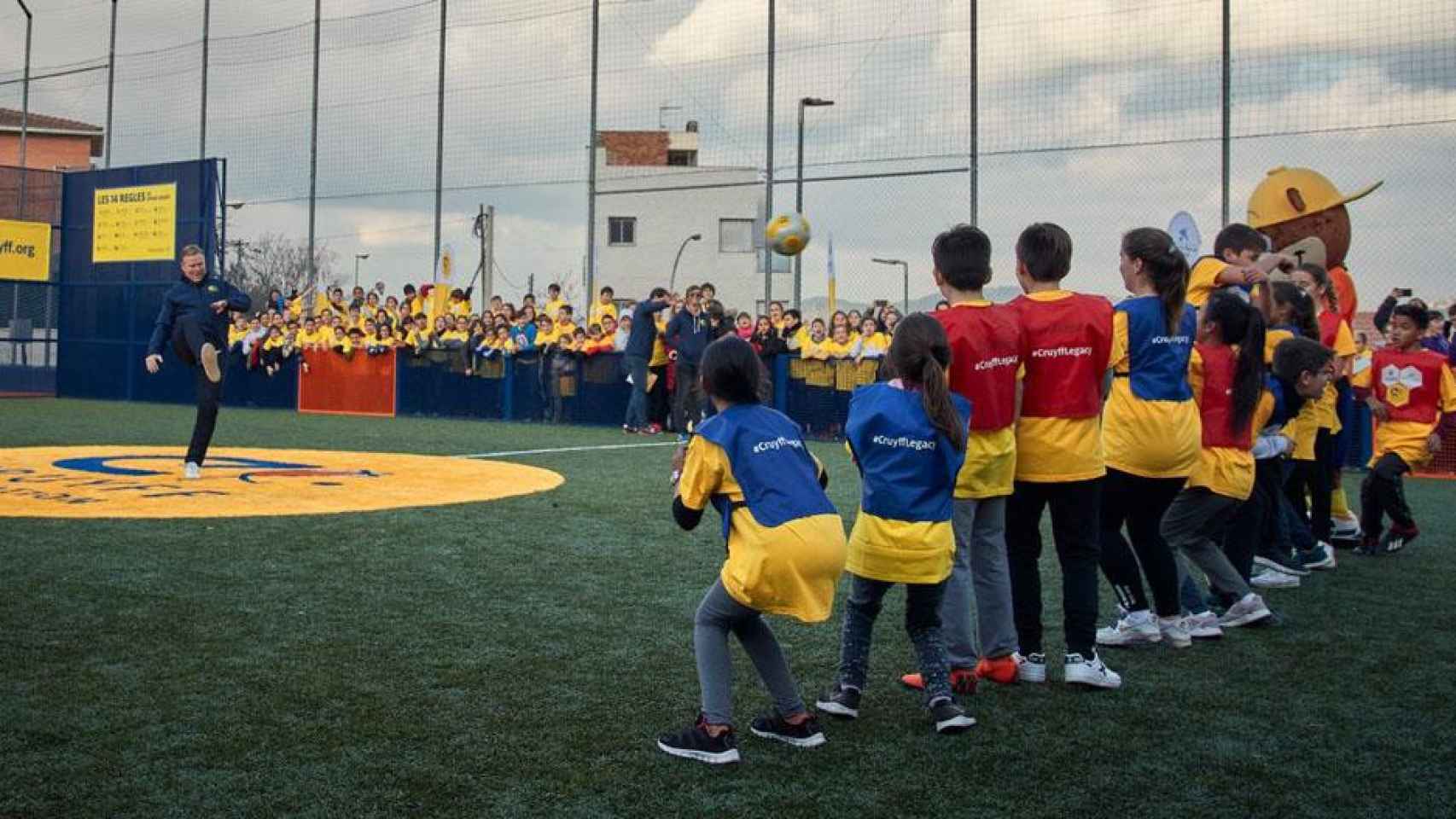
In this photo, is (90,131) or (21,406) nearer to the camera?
(21,406)

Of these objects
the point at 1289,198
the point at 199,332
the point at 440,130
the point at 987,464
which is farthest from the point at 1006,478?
the point at 440,130

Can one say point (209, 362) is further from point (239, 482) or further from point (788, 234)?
point (788, 234)

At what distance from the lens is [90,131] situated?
5269 centimetres

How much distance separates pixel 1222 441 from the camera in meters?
6.19

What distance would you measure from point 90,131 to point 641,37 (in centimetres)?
3844

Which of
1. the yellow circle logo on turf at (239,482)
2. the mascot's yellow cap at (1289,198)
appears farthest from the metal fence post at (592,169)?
the mascot's yellow cap at (1289,198)

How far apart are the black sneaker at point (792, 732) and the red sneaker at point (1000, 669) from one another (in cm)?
107

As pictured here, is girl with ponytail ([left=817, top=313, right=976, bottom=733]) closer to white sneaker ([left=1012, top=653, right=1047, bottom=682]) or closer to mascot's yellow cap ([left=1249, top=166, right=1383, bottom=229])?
white sneaker ([left=1012, top=653, right=1047, bottom=682])

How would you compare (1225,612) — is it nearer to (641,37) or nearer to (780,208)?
(780,208)

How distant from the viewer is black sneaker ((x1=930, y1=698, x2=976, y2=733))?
4.31 meters

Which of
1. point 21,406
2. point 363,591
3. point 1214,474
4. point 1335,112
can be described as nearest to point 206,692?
point 363,591

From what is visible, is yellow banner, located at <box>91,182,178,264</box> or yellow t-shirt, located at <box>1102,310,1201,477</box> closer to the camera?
yellow t-shirt, located at <box>1102,310,1201,477</box>

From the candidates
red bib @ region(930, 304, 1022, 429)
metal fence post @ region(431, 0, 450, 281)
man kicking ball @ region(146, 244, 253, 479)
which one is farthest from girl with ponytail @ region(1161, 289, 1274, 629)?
metal fence post @ region(431, 0, 450, 281)

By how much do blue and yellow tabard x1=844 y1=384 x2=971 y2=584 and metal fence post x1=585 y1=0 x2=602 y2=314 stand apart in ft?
58.7
